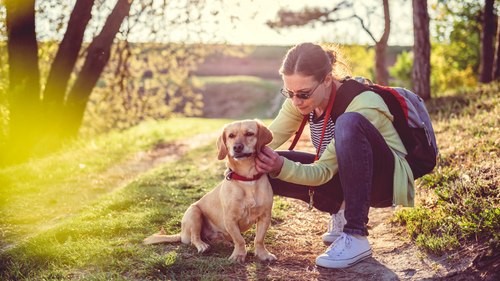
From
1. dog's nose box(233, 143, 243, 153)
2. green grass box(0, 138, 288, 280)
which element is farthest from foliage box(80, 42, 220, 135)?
dog's nose box(233, 143, 243, 153)

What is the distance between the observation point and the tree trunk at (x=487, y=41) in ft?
34.1

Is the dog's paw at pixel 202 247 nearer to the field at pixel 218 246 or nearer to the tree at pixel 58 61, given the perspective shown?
the field at pixel 218 246

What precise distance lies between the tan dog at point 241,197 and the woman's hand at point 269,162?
115 millimetres

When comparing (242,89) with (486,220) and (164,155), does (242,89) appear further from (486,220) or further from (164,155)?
(486,220)

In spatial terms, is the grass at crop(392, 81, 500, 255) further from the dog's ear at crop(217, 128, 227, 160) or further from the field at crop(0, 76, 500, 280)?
the dog's ear at crop(217, 128, 227, 160)

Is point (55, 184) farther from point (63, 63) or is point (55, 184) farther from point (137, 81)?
point (137, 81)

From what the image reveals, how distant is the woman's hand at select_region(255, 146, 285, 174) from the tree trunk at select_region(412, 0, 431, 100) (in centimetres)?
796

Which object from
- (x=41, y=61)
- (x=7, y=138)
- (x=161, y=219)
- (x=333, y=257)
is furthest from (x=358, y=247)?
(x=41, y=61)

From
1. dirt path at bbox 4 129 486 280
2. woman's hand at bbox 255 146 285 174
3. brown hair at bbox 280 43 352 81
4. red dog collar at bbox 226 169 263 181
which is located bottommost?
dirt path at bbox 4 129 486 280

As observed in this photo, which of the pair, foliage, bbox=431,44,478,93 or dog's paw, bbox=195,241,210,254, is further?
foliage, bbox=431,44,478,93

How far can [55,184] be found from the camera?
546 centimetres

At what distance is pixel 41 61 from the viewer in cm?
948

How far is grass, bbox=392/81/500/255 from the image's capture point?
104 inches

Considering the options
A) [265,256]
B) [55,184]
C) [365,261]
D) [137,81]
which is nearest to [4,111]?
[55,184]
